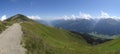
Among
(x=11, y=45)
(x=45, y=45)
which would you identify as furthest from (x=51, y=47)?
(x=11, y=45)

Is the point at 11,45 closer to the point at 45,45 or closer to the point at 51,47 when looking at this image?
the point at 45,45

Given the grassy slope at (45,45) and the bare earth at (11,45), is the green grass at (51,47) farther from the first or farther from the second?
the bare earth at (11,45)

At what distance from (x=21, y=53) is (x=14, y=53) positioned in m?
1.03

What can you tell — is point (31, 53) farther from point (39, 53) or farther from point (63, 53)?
point (63, 53)

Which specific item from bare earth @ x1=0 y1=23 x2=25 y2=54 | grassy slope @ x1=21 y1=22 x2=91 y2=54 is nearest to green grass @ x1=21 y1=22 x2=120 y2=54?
grassy slope @ x1=21 y1=22 x2=91 y2=54

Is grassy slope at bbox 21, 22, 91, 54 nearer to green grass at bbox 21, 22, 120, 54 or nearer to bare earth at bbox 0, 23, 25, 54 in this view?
green grass at bbox 21, 22, 120, 54

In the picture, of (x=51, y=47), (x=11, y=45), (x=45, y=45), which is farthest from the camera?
(x=51, y=47)

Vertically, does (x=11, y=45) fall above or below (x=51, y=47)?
above

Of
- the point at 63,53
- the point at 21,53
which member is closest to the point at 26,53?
the point at 21,53

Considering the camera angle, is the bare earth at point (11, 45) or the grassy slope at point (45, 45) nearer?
the bare earth at point (11, 45)

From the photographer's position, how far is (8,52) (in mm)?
28766

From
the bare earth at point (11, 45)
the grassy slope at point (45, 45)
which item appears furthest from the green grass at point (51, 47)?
the bare earth at point (11, 45)

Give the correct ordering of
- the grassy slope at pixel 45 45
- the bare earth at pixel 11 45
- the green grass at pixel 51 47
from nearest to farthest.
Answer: the bare earth at pixel 11 45 → the grassy slope at pixel 45 45 → the green grass at pixel 51 47

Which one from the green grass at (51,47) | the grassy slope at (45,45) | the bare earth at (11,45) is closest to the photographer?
the bare earth at (11,45)
